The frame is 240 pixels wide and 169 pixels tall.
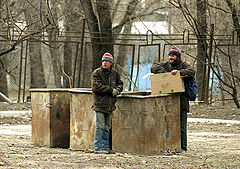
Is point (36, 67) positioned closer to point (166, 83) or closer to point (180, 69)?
point (180, 69)

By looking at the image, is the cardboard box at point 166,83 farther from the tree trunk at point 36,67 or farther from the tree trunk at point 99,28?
the tree trunk at point 36,67

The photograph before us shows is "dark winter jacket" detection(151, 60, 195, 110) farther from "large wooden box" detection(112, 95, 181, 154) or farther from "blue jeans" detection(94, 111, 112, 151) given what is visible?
"blue jeans" detection(94, 111, 112, 151)

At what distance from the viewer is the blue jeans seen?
27.7ft

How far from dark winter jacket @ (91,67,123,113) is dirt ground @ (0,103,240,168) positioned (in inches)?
31.8

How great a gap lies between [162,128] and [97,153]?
1.19m

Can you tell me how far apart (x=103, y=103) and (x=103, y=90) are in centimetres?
24

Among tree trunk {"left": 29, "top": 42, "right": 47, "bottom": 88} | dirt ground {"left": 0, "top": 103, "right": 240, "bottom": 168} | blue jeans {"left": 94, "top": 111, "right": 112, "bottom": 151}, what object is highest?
tree trunk {"left": 29, "top": 42, "right": 47, "bottom": 88}

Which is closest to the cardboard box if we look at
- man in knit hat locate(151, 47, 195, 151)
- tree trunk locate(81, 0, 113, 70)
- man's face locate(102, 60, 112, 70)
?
man in knit hat locate(151, 47, 195, 151)

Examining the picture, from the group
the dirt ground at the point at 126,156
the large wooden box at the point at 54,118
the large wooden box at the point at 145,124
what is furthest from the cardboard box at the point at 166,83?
the large wooden box at the point at 54,118

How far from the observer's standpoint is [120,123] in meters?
8.57

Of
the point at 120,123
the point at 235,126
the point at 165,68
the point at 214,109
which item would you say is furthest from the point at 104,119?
the point at 214,109

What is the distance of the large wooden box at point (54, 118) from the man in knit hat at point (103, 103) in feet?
4.34

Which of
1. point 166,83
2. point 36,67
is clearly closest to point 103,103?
point 166,83

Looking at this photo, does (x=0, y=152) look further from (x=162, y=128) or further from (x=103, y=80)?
(x=162, y=128)
